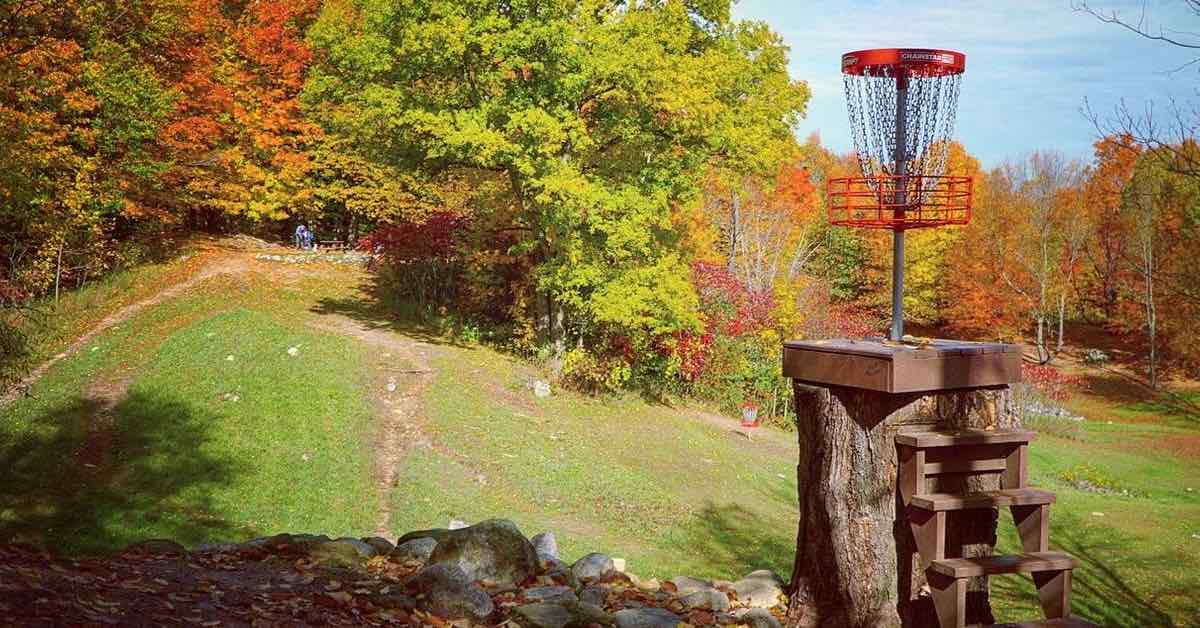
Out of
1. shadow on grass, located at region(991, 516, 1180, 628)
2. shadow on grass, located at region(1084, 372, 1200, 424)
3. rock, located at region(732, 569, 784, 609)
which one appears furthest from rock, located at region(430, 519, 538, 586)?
shadow on grass, located at region(1084, 372, 1200, 424)

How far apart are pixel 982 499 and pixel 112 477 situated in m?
12.1

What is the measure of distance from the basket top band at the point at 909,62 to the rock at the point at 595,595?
3.57 meters

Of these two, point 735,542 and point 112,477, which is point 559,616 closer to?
point 735,542

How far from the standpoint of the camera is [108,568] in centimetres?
614

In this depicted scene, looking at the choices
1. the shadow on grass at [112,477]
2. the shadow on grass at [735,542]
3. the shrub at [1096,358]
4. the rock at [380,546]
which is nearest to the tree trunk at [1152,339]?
the shrub at [1096,358]

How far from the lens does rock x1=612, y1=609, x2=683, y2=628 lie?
5.55 meters

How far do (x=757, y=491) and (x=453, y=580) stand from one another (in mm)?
11138

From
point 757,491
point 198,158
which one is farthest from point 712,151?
point 198,158

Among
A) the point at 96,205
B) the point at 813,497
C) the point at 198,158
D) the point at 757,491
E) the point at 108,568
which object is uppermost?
the point at 198,158

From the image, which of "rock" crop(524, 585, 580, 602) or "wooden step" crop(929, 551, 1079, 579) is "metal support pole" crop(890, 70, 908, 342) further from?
"rock" crop(524, 585, 580, 602)

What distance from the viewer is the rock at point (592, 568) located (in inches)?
268

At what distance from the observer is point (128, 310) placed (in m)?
24.0

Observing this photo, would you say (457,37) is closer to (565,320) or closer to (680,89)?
(680,89)

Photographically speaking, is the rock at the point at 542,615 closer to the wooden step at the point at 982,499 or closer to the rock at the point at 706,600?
the rock at the point at 706,600
